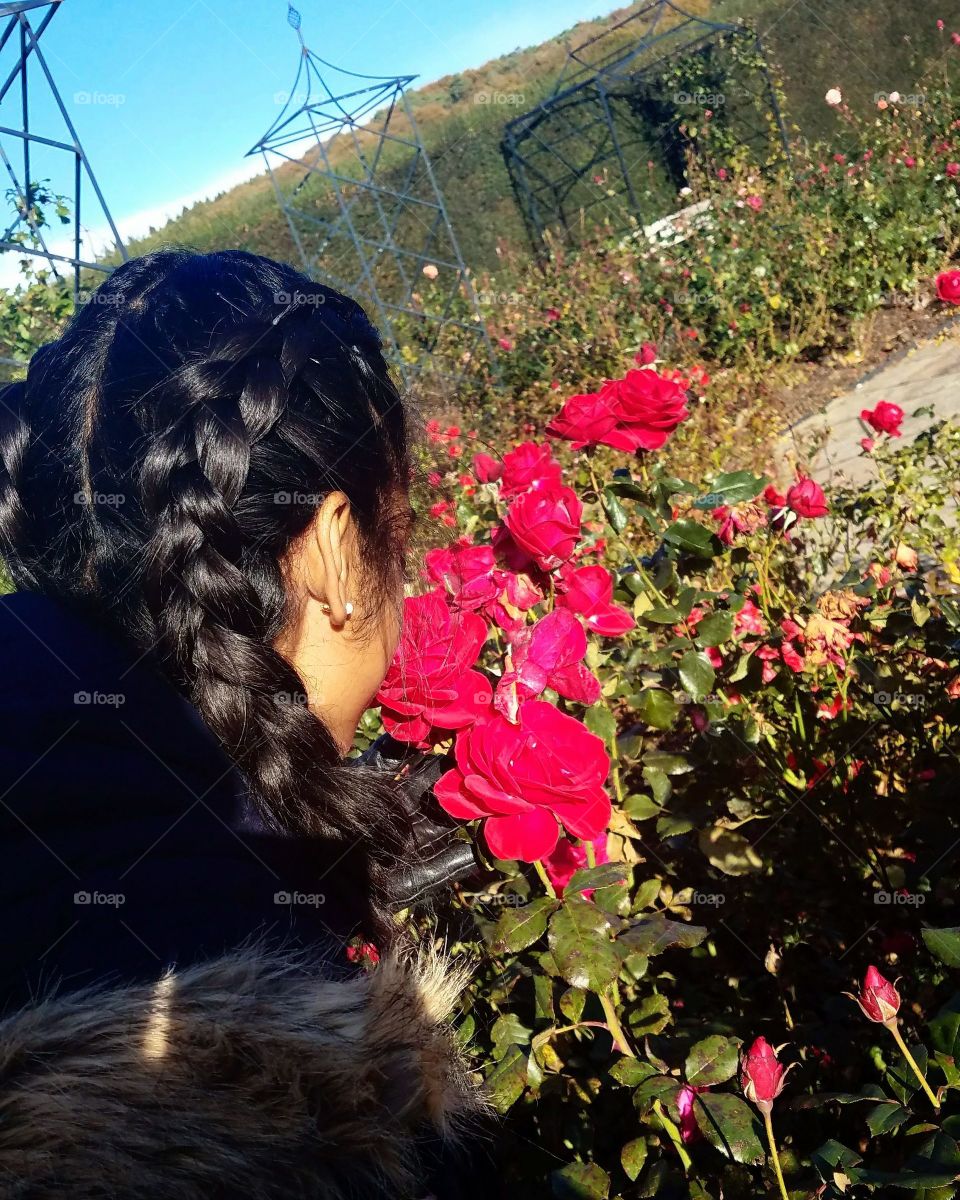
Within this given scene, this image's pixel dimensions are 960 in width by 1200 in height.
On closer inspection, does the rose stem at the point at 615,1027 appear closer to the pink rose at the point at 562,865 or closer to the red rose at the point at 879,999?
the pink rose at the point at 562,865

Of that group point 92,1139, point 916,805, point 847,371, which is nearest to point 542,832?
point 92,1139

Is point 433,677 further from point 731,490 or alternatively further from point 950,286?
point 950,286

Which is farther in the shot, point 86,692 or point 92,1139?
point 86,692

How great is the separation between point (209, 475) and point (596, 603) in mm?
523

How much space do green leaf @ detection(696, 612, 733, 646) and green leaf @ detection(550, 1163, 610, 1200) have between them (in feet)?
2.35

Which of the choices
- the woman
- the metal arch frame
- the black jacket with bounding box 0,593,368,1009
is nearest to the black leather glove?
the woman

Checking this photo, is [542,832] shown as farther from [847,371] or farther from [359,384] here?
[847,371]

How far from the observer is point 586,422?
1416 millimetres

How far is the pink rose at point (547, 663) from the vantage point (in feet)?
3.18

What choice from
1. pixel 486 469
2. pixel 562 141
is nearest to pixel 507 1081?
pixel 486 469

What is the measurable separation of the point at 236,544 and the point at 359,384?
0.23m

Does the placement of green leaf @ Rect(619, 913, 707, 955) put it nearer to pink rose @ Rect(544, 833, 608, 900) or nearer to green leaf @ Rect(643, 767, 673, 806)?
pink rose @ Rect(544, 833, 608, 900)

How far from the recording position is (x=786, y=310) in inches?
279

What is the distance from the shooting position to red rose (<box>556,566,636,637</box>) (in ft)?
4.03
